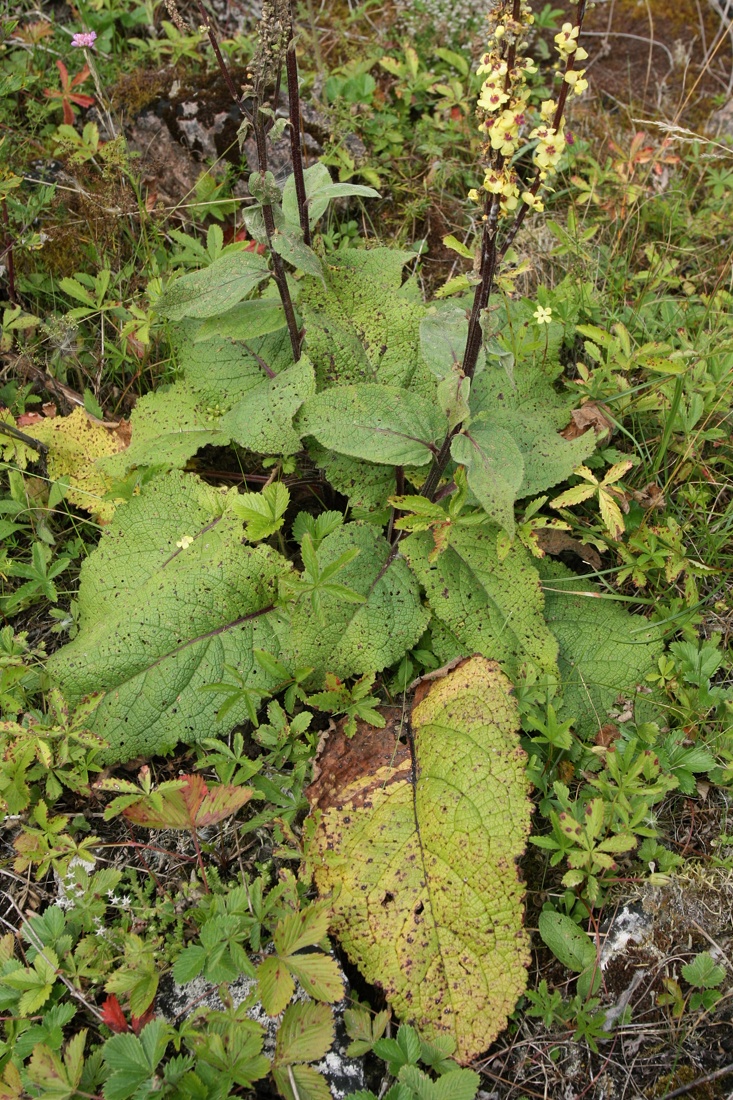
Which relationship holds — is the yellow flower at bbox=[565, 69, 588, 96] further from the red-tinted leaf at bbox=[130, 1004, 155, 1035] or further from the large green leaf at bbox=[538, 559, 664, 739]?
the red-tinted leaf at bbox=[130, 1004, 155, 1035]

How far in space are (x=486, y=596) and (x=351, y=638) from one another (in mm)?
498

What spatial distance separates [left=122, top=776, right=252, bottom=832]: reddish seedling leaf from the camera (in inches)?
83.8

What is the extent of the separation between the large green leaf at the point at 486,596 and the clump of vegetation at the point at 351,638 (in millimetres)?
11

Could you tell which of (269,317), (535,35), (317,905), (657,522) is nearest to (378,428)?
(269,317)

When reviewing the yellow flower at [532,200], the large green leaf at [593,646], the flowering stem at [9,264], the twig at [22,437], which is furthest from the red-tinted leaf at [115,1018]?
the flowering stem at [9,264]

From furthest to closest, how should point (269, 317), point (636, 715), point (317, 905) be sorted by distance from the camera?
point (269, 317) < point (636, 715) < point (317, 905)

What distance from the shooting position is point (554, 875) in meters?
2.38

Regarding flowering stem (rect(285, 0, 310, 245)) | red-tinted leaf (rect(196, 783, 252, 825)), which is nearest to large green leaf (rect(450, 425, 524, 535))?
flowering stem (rect(285, 0, 310, 245))

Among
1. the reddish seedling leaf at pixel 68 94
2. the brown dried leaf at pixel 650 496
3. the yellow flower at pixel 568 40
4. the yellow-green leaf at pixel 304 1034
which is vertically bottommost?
the yellow-green leaf at pixel 304 1034

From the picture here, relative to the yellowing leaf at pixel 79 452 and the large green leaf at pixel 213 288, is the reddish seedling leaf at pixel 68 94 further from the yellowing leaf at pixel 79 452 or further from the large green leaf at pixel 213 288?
the large green leaf at pixel 213 288

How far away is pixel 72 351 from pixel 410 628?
201 centimetres

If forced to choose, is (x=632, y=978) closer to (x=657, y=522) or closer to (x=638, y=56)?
(x=657, y=522)

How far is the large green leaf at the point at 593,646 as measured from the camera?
2.63 metres

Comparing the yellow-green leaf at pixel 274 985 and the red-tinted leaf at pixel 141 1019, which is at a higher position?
the yellow-green leaf at pixel 274 985
